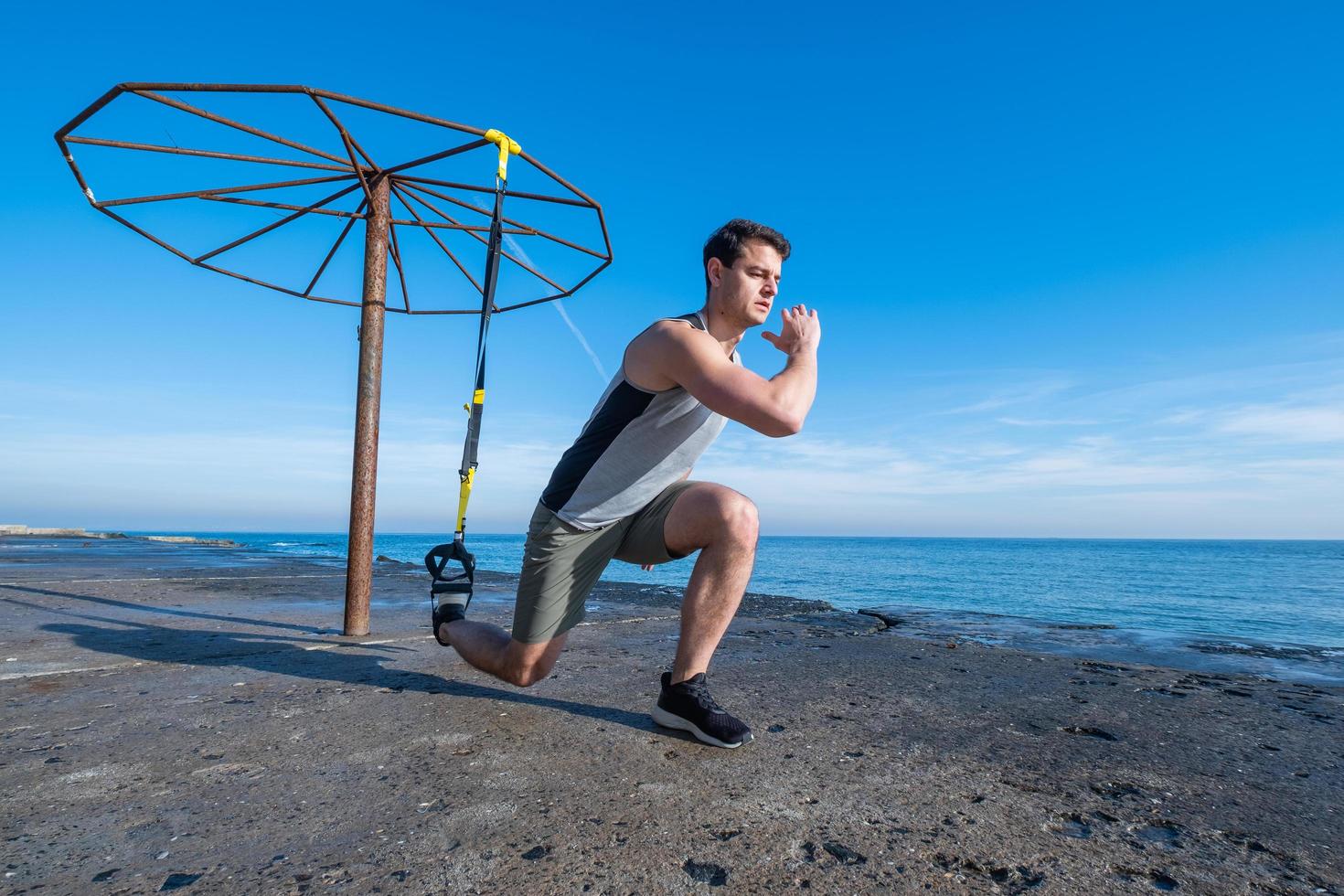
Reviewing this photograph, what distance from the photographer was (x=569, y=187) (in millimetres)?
4281

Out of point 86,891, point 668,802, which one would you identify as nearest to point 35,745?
point 86,891

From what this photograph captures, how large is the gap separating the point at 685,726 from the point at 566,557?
0.79m

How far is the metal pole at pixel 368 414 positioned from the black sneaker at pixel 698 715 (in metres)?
2.47

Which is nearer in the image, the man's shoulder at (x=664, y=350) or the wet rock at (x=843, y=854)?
the wet rock at (x=843, y=854)

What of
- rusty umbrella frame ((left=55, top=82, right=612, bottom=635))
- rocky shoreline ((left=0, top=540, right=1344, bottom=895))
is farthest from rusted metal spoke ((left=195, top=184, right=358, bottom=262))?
rocky shoreline ((left=0, top=540, right=1344, bottom=895))

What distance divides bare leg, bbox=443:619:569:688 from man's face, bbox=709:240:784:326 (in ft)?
4.74

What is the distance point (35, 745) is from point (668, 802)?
212 centimetres

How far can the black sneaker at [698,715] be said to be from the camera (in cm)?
229

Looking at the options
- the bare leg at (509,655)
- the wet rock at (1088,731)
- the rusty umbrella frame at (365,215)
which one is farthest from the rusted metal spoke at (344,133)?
the wet rock at (1088,731)

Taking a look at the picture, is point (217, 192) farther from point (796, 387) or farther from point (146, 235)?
point (796, 387)

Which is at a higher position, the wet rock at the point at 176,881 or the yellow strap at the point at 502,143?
the yellow strap at the point at 502,143

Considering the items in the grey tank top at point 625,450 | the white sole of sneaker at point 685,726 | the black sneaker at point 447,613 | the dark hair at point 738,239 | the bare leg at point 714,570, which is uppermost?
the dark hair at point 738,239

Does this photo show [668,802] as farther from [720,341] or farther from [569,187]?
[569,187]

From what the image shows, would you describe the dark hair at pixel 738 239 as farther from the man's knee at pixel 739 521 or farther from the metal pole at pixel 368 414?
the metal pole at pixel 368 414
